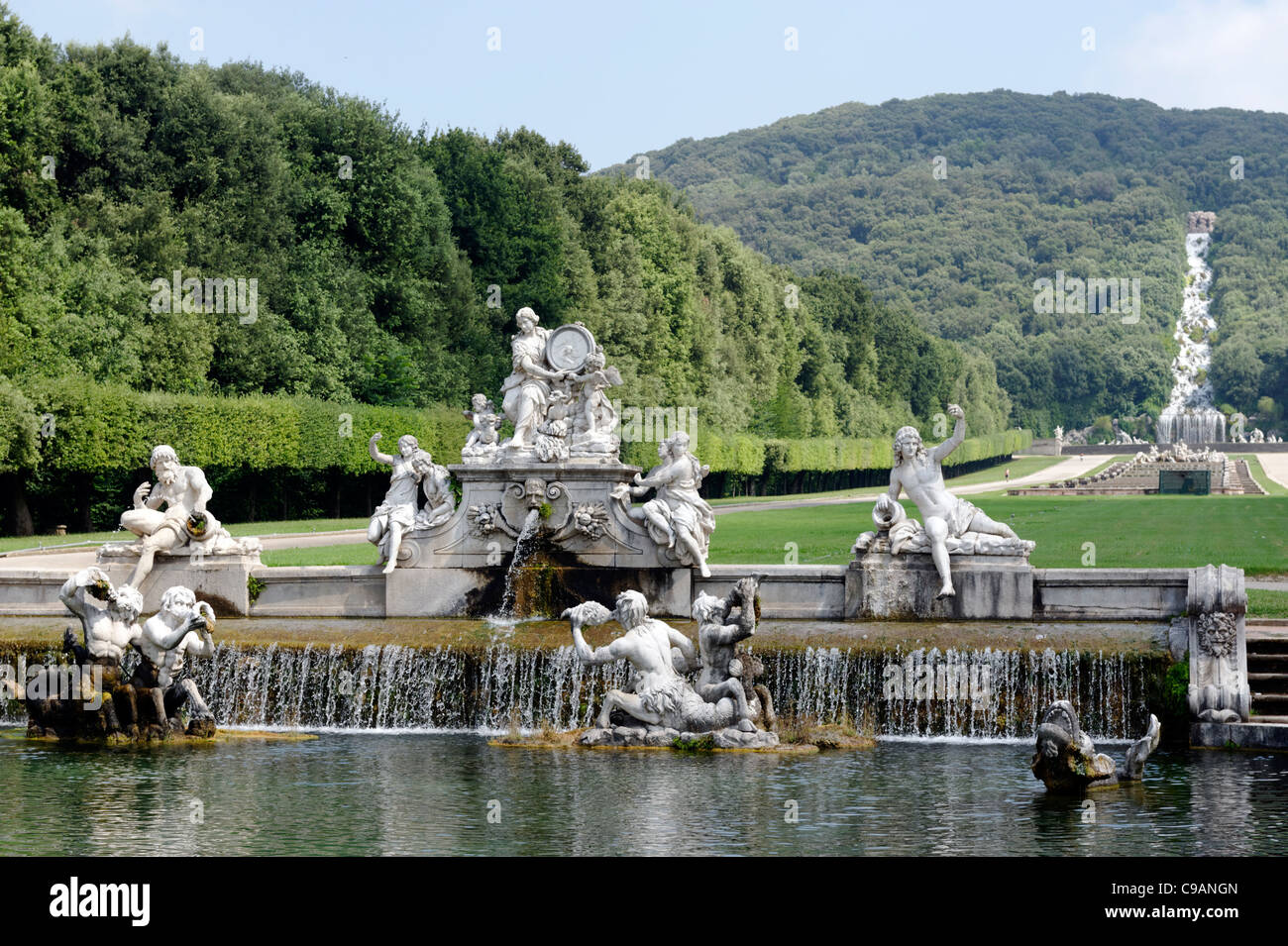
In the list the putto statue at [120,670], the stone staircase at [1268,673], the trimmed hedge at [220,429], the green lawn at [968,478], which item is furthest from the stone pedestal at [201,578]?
the green lawn at [968,478]

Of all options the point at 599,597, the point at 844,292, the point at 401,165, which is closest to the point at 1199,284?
the point at 844,292

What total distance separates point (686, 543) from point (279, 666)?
4648 millimetres

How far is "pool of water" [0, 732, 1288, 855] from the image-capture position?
11352 millimetres

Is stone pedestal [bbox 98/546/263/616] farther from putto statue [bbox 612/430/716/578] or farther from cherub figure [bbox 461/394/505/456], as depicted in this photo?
putto statue [bbox 612/430/716/578]

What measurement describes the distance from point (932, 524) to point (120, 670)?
27.4 feet

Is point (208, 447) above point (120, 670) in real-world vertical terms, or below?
above

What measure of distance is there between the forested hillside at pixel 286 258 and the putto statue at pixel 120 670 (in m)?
22.3

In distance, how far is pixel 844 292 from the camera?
3829 inches

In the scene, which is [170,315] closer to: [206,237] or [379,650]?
[206,237]

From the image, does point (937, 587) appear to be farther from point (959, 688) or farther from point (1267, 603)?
point (1267, 603)

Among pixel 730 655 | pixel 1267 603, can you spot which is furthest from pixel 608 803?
pixel 1267 603

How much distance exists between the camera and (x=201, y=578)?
1972 centimetres
